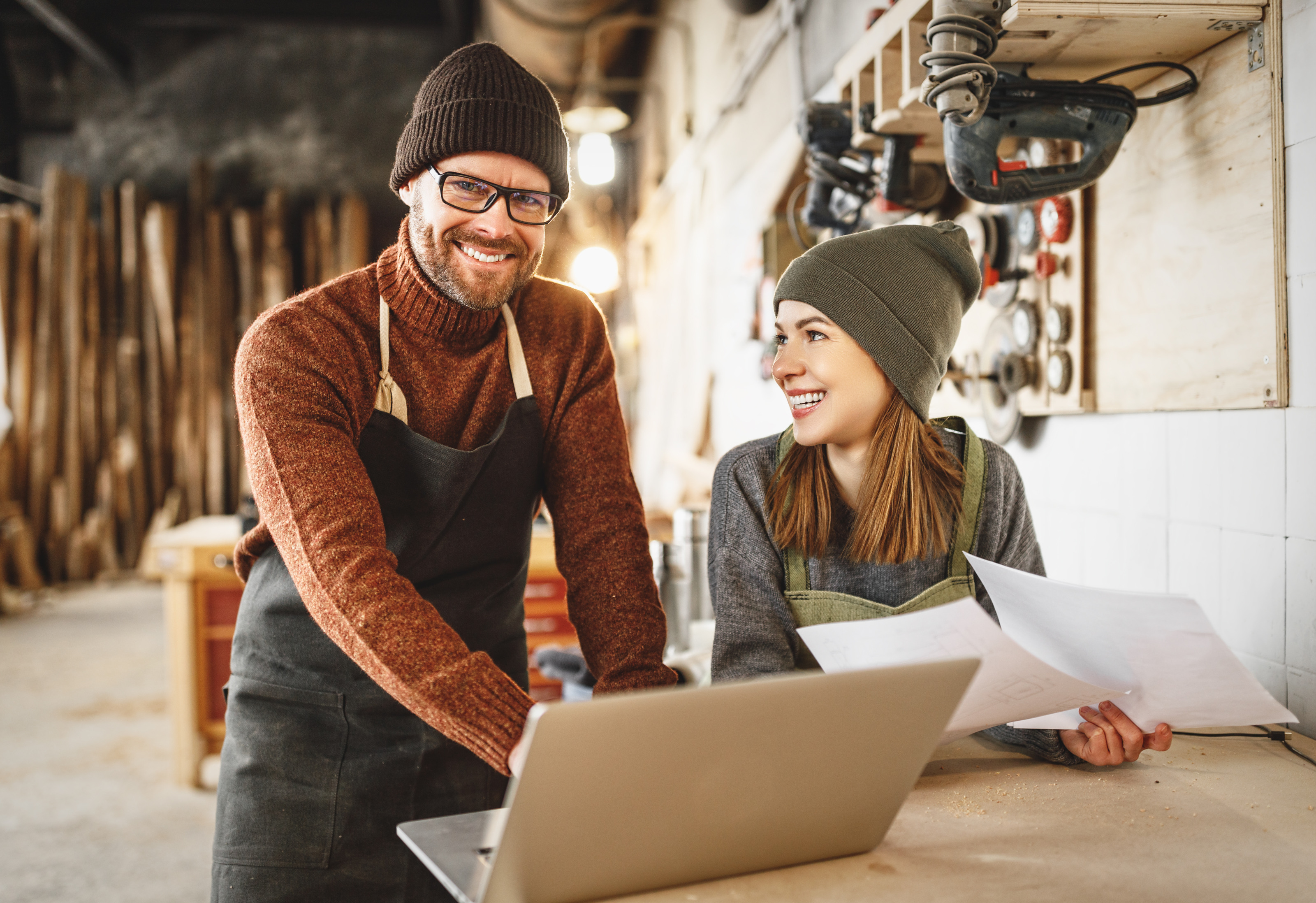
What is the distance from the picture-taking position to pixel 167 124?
7996mm

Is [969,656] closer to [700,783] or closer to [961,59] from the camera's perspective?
[700,783]

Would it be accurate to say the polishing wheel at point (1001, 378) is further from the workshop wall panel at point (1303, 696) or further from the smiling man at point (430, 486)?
the smiling man at point (430, 486)

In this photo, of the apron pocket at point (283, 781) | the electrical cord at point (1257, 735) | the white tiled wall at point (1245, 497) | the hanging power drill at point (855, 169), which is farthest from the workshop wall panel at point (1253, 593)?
the apron pocket at point (283, 781)

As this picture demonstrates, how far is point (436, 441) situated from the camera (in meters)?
1.44

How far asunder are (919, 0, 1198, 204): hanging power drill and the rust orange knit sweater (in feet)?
2.11

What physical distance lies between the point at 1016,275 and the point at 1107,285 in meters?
0.26

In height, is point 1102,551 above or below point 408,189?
below

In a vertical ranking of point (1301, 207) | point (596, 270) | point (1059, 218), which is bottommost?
point (1301, 207)

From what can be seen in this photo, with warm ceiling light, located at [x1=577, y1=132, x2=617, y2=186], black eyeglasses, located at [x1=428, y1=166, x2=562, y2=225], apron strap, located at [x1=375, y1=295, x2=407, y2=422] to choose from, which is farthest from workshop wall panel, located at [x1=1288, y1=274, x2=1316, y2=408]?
warm ceiling light, located at [x1=577, y1=132, x2=617, y2=186]

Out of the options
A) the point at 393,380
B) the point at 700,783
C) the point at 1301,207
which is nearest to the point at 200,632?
the point at 393,380

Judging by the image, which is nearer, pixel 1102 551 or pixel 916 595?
pixel 916 595

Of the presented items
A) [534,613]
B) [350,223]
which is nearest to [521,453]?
[534,613]

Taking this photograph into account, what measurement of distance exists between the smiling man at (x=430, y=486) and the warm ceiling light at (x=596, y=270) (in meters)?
4.43

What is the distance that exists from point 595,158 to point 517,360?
4.16 metres
